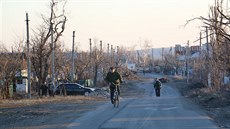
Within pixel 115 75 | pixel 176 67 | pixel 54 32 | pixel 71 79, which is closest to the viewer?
pixel 115 75

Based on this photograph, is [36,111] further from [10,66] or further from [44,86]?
[44,86]

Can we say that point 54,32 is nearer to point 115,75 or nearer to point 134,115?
point 115,75

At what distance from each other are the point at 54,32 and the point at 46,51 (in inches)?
89.3

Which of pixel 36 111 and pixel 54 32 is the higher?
pixel 54 32

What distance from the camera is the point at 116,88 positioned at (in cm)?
2000

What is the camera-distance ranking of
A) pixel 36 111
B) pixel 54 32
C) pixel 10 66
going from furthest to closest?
pixel 54 32 < pixel 10 66 < pixel 36 111

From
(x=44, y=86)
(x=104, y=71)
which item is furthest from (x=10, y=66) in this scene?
(x=104, y=71)

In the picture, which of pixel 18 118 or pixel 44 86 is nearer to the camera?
pixel 18 118

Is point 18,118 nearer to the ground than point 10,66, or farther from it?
nearer to the ground

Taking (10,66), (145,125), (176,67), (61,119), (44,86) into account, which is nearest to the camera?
(145,125)

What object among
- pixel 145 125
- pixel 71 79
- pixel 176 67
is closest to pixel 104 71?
pixel 71 79

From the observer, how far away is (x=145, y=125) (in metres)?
13.4

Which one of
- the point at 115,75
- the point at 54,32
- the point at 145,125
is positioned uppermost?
the point at 54,32

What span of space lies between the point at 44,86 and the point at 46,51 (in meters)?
4.99
